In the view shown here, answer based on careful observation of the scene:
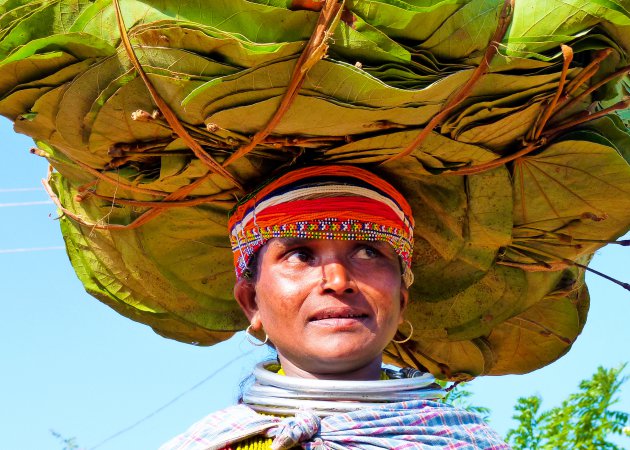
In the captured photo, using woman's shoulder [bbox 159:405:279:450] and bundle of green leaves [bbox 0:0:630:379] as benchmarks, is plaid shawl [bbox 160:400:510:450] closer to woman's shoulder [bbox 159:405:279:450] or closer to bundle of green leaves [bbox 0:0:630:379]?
woman's shoulder [bbox 159:405:279:450]

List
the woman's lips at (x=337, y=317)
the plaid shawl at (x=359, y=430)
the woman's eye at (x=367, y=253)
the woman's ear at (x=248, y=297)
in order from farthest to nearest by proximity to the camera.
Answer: the woman's ear at (x=248, y=297)
the woman's eye at (x=367, y=253)
the woman's lips at (x=337, y=317)
the plaid shawl at (x=359, y=430)

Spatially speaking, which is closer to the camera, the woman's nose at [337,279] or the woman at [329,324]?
the woman at [329,324]

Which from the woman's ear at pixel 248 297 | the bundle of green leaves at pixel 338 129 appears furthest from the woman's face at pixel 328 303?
the bundle of green leaves at pixel 338 129

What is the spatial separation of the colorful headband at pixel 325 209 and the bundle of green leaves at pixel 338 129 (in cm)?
5

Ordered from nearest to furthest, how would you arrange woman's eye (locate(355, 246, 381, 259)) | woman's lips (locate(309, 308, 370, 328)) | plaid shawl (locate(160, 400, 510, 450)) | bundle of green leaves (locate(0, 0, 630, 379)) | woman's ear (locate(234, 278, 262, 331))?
bundle of green leaves (locate(0, 0, 630, 379)) → plaid shawl (locate(160, 400, 510, 450)) → woman's lips (locate(309, 308, 370, 328)) → woman's eye (locate(355, 246, 381, 259)) → woman's ear (locate(234, 278, 262, 331))

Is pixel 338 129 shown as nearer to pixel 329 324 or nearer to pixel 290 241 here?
pixel 290 241

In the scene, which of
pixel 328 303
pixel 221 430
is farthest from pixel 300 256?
pixel 221 430

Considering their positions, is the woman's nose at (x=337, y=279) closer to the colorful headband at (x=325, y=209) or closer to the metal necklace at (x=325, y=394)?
the colorful headband at (x=325, y=209)

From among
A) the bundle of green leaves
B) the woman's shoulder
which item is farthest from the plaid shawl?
the bundle of green leaves

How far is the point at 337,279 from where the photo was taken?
8.87ft

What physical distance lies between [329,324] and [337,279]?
11 cm

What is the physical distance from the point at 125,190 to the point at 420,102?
2.94ft

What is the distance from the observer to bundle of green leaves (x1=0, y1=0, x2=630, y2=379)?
7.93 ft

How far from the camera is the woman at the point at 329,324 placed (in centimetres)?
258
